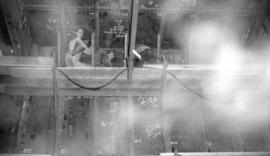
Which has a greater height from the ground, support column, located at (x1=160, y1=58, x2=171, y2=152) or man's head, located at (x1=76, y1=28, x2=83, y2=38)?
man's head, located at (x1=76, y1=28, x2=83, y2=38)

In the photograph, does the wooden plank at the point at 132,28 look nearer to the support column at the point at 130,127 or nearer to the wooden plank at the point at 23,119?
the support column at the point at 130,127

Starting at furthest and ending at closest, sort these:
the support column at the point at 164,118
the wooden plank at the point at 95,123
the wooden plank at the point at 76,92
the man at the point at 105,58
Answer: the man at the point at 105,58 < the wooden plank at the point at 76,92 < the wooden plank at the point at 95,123 < the support column at the point at 164,118

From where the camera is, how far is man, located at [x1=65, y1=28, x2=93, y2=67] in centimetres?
515

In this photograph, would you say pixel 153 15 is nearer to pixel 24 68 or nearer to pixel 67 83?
pixel 67 83

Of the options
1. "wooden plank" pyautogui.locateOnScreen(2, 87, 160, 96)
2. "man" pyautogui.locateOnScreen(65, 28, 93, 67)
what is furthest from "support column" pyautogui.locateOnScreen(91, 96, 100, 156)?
"man" pyautogui.locateOnScreen(65, 28, 93, 67)

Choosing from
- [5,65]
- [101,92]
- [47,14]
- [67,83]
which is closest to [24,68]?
[5,65]

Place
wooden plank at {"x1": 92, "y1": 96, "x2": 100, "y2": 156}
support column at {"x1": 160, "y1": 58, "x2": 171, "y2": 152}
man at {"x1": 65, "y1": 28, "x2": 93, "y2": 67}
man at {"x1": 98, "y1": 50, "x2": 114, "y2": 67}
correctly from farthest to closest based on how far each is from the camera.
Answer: man at {"x1": 98, "y1": 50, "x2": 114, "y2": 67} < man at {"x1": 65, "y1": 28, "x2": 93, "y2": 67} < wooden plank at {"x1": 92, "y1": 96, "x2": 100, "y2": 156} < support column at {"x1": 160, "y1": 58, "x2": 171, "y2": 152}

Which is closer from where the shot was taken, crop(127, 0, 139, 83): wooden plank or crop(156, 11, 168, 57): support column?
crop(127, 0, 139, 83): wooden plank

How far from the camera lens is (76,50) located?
525 centimetres

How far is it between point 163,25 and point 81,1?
5.18 ft

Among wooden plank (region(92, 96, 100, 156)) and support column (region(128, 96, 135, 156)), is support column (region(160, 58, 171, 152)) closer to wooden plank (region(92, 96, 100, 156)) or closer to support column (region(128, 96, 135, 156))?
support column (region(128, 96, 135, 156))

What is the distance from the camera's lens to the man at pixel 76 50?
5.15m

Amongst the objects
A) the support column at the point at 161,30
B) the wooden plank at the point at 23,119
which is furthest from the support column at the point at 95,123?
the support column at the point at 161,30

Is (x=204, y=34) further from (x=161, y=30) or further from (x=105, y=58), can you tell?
(x=105, y=58)
